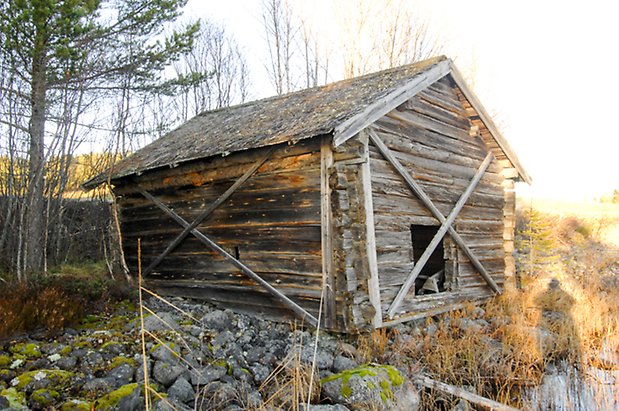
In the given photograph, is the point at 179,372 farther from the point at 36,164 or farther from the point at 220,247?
the point at 36,164

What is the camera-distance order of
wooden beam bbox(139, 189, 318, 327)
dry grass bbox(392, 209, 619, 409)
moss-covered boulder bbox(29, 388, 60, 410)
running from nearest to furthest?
moss-covered boulder bbox(29, 388, 60, 410) < dry grass bbox(392, 209, 619, 409) < wooden beam bbox(139, 189, 318, 327)

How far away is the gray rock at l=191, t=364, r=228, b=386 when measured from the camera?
486 cm

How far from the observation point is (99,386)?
4422 millimetres

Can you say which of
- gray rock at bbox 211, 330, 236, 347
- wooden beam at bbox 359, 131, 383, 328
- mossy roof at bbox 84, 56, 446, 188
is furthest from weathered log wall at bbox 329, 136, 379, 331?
gray rock at bbox 211, 330, 236, 347

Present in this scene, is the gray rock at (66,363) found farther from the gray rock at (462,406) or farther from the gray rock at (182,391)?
the gray rock at (462,406)

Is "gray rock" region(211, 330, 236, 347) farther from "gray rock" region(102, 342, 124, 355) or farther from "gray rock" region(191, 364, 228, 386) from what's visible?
"gray rock" region(102, 342, 124, 355)

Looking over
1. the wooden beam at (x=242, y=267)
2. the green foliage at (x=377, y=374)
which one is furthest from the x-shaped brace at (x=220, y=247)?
the green foliage at (x=377, y=374)

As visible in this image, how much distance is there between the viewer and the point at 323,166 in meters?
6.55

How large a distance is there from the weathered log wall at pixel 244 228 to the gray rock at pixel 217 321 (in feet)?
2.29

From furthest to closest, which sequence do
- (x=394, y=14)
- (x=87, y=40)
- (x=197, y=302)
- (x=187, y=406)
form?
(x=394, y=14) → (x=87, y=40) → (x=197, y=302) → (x=187, y=406)

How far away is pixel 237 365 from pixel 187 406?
1.02 m

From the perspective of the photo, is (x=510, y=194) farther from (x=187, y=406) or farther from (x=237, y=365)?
(x=187, y=406)

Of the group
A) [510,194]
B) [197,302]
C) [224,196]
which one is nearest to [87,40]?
[224,196]

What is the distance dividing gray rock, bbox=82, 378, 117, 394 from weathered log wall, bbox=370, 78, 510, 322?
380 centimetres
